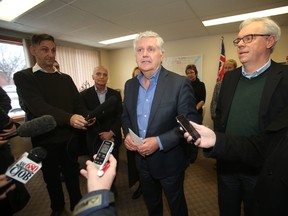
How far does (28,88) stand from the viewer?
1.48 m

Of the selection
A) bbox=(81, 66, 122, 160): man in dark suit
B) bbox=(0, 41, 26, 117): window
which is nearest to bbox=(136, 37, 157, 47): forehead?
bbox=(81, 66, 122, 160): man in dark suit

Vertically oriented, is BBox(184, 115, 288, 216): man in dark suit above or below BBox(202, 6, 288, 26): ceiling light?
below

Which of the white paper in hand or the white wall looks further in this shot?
the white wall

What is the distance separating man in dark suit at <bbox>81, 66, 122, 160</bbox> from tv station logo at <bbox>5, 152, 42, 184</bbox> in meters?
1.22

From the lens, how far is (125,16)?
306cm

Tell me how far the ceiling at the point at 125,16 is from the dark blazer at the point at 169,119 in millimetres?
1835

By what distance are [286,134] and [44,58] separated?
183 cm

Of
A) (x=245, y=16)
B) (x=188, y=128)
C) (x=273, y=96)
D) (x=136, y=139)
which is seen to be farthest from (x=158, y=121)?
(x=245, y=16)

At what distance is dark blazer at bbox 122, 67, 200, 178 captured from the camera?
126 cm

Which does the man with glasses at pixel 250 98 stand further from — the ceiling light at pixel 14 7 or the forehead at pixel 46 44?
the ceiling light at pixel 14 7

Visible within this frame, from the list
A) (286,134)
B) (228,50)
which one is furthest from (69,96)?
(228,50)

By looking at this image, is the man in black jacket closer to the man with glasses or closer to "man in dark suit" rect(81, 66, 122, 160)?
"man in dark suit" rect(81, 66, 122, 160)

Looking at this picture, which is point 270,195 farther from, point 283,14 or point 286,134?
point 283,14

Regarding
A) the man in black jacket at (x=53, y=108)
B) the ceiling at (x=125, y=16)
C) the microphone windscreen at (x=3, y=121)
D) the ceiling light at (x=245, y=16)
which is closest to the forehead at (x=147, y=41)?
the man in black jacket at (x=53, y=108)
